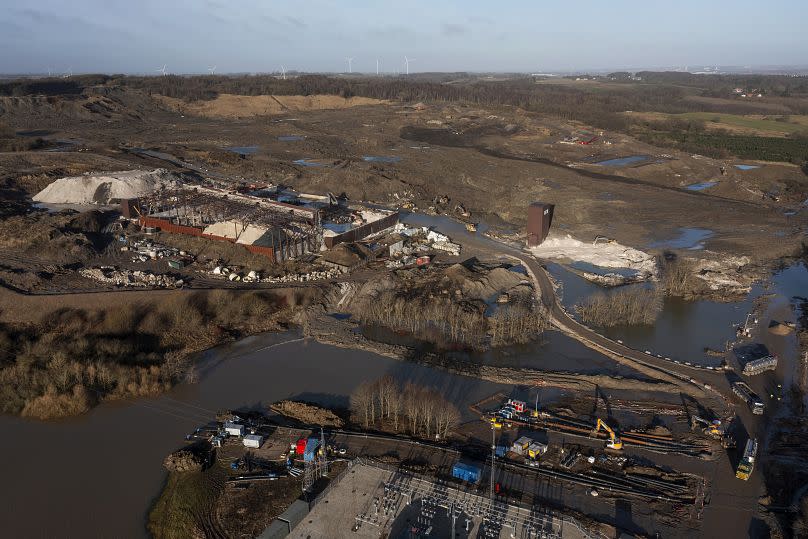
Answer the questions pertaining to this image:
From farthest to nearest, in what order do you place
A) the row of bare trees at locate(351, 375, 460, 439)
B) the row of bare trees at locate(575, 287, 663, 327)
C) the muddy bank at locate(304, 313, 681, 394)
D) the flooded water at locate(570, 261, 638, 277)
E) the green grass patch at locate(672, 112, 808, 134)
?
the green grass patch at locate(672, 112, 808, 134) < the flooded water at locate(570, 261, 638, 277) < the row of bare trees at locate(575, 287, 663, 327) < the muddy bank at locate(304, 313, 681, 394) < the row of bare trees at locate(351, 375, 460, 439)

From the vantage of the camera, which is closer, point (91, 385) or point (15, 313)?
point (91, 385)

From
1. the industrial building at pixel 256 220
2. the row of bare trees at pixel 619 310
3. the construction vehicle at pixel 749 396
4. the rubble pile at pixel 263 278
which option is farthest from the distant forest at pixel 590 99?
the rubble pile at pixel 263 278

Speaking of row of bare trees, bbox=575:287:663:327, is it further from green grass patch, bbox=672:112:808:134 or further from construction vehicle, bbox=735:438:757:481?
green grass patch, bbox=672:112:808:134

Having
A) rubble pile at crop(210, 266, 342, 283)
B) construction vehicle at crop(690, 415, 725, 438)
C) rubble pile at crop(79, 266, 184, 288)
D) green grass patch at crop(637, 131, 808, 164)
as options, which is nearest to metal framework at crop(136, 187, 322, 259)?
rubble pile at crop(210, 266, 342, 283)

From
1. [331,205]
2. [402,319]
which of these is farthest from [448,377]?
[331,205]

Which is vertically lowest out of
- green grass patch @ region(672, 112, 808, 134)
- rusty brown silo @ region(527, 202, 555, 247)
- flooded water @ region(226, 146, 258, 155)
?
rusty brown silo @ region(527, 202, 555, 247)

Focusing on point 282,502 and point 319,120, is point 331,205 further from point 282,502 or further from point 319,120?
point 319,120

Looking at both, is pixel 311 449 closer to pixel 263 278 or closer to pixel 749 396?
pixel 263 278
